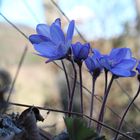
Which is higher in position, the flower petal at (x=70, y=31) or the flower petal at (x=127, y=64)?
the flower petal at (x=70, y=31)

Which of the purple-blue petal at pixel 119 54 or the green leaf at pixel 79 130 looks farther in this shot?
the purple-blue petal at pixel 119 54

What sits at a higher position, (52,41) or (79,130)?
(52,41)

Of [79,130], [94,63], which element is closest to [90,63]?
[94,63]

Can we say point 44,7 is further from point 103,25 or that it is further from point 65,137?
point 65,137

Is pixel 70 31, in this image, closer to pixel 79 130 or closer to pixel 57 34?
pixel 57 34

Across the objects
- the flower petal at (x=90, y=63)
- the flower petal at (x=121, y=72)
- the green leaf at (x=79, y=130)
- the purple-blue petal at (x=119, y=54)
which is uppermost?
the purple-blue petal at (x=119, y=54)

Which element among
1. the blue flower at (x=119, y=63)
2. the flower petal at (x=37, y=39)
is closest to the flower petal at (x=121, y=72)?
the blue flower at (x=119, y=63)

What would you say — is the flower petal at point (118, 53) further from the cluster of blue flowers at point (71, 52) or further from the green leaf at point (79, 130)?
the green leaf at point (79, 130)
